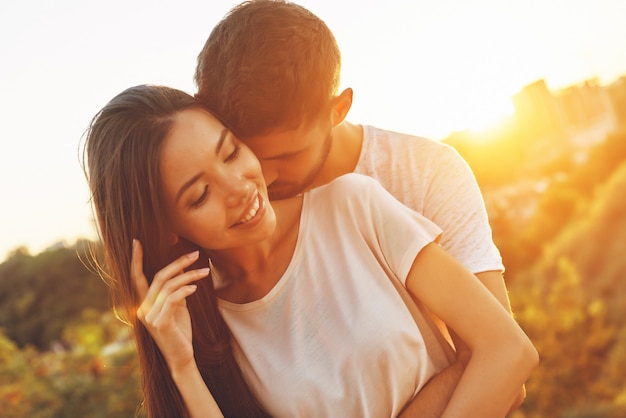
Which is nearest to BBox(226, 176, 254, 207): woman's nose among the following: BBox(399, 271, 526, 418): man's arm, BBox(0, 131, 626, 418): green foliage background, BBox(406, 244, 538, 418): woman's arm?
BBox(406, 244, 538, 418): woman's arm

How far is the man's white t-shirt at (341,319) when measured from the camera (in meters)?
2.10

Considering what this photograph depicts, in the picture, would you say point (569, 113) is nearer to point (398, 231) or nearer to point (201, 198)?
point (398, 231)

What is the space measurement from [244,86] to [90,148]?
539mm

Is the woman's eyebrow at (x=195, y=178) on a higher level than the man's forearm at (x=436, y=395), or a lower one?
higher

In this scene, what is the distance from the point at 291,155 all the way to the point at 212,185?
51 cm

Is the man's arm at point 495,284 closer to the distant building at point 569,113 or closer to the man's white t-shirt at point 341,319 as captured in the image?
the man's white t-shirt at point 341,319

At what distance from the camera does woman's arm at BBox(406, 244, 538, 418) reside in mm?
1975

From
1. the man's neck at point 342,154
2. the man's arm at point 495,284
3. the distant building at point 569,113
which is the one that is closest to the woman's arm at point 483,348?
the man's arm at point 495,284

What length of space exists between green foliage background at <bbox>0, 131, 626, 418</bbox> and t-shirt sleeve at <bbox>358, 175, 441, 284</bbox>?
48.6 inches

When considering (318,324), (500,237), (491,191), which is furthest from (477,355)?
(491,191)

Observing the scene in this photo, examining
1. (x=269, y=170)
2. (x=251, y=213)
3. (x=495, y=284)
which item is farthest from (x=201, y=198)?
(x=495, y=284)

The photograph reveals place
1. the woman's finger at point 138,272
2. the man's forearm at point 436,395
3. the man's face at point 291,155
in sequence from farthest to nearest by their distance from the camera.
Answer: the man's face at point 291,155 → the woman's finger at point 138,272 → the man's forearm at point 436,395

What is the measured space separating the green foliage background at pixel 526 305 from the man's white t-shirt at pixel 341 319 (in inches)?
36.2

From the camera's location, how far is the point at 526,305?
73.2ft
